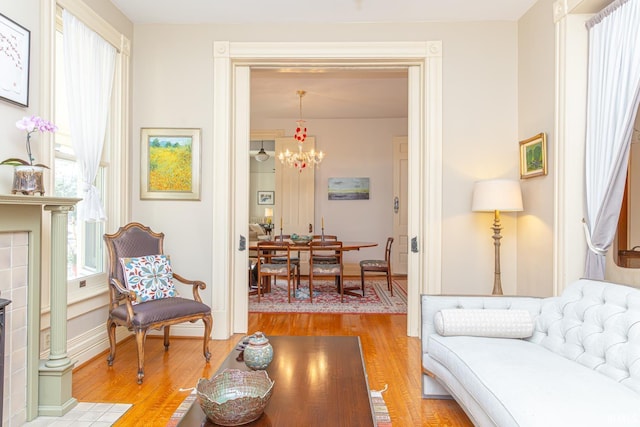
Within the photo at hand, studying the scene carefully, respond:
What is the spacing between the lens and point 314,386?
6.01 ft

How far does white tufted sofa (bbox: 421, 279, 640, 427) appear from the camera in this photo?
1.48 m

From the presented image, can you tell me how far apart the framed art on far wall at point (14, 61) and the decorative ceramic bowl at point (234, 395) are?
2.00 m

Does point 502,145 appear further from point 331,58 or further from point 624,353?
point 624,353

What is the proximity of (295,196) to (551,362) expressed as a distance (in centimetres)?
630

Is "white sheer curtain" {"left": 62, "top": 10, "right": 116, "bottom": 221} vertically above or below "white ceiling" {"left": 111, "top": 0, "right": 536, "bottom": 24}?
below

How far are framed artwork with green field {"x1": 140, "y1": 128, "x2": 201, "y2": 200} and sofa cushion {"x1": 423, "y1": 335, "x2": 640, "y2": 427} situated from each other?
8.98ft

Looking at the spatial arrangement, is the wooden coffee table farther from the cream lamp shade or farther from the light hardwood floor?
the cream lamp shade

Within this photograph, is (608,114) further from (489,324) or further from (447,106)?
(489,324)

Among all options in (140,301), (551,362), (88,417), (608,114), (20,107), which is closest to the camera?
(551,362)

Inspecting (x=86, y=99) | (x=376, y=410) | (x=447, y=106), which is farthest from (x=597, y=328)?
(x=86, y=99)

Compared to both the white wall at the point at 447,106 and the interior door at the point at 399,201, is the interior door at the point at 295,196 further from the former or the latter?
the white wall at the point at 447,106

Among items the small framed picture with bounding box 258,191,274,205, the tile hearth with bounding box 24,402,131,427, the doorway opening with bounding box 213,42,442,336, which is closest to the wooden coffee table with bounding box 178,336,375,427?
the tile hearth with bounding box 24,402,131,427

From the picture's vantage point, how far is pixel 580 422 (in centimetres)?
137

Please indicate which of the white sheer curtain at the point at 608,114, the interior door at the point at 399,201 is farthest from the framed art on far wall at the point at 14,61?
the interior door at the point at 399,201
